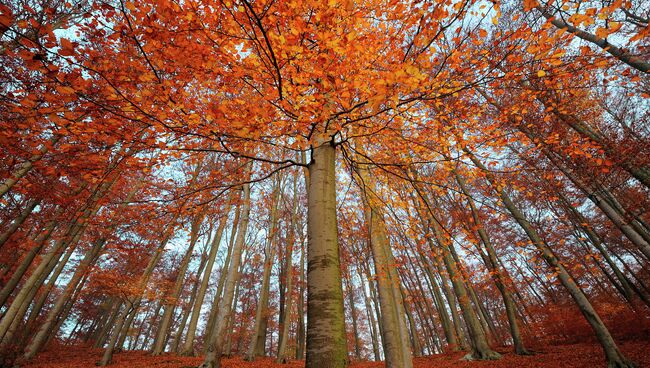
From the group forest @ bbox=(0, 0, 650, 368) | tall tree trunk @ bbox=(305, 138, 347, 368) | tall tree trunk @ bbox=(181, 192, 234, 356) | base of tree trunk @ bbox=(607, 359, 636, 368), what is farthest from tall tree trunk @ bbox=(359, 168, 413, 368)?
tall tree trunk @ bbox=(181, 192, 234, 356)

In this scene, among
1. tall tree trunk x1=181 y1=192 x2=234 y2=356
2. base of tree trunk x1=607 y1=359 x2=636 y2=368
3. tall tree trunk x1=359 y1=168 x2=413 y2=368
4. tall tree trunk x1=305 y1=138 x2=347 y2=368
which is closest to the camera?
tall tree trunk x1=305 y1=138 x2=347 y2=368

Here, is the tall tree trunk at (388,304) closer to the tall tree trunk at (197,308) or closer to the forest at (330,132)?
the forest at (330,132)

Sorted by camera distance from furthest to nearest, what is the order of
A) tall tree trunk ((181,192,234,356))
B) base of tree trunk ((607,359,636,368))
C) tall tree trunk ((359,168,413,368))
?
tall tree trunk ((181,192,234,356)) < base of tree trunk ((607,359,636,368)) < tall tree trunk ((359,168,413,368))

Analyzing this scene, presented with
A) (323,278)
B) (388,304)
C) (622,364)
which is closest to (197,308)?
(388,304)

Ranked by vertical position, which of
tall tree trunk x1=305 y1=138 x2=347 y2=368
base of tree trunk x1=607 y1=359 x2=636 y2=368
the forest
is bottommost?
base of tree trunk x1=607 y1=359 x2=636 y2=368

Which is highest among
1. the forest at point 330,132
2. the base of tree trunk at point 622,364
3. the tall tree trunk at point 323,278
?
the forest at point 330,132

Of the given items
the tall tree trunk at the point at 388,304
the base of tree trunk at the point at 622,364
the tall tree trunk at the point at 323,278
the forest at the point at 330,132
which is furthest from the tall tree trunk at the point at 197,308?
the base of tree trunk at the point at 622,364

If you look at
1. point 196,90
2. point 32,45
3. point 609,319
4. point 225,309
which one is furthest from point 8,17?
point 609,319

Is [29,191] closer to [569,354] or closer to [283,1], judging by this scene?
[283,1]

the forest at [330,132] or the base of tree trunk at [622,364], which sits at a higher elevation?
the forest at [330,132]

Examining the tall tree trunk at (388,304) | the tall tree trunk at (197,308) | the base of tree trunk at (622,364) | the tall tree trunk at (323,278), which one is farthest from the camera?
the tall tree trunk at (197,308)

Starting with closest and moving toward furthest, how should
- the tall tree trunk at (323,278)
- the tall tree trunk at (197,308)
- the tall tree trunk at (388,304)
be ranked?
the tall tree trunk at (323,278) < the tall tree trunk at (388,304) < the tall tree trunk at (197,308)

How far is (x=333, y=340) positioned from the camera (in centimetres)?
218

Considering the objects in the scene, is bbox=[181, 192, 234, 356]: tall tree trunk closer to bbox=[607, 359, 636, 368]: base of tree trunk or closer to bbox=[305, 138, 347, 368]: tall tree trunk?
bbox=[305, 138, 347, 368]: tall tree trunk
